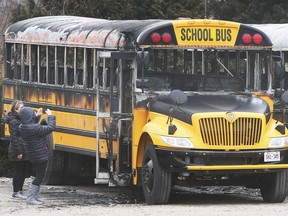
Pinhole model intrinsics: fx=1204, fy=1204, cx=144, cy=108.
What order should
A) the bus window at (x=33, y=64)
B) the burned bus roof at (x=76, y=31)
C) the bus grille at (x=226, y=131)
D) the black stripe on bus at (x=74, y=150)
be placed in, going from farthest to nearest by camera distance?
the bus window at (x=33, y=64) → the black stripe on bus at (x=74, y=150) → the burned bus roof at (x=76, y=31) → the bus grille at (x=226, y=131)

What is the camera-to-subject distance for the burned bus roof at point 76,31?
16.2 metres

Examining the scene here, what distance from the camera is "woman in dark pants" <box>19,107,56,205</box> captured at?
1542cm

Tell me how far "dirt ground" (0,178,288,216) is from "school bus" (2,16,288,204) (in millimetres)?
333

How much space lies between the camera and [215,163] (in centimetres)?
1471

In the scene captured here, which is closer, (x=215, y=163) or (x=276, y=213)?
(x=276, y=213)

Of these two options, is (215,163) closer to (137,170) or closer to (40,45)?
(137,170)

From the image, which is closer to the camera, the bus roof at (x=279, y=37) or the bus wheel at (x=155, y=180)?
the bus wheel at (x=155, y=180)

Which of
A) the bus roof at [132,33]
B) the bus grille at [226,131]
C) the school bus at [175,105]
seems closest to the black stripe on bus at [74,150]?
the school bus at [175,105]

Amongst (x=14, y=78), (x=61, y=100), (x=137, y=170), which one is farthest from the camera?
(x=14, y=78)

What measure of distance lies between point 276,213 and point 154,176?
6.11 ft

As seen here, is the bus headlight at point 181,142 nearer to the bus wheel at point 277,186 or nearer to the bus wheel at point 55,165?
the bus wheel at point 277,186

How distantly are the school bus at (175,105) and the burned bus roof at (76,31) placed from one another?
4 cm

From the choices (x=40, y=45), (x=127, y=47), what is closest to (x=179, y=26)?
(x=127, y=47)

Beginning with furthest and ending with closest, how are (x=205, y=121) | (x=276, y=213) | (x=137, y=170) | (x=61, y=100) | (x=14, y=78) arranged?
(x=14, y=78), (x=61, y=100), (x=137, y=170), (x=205, y=121), (x=276, y=213)
